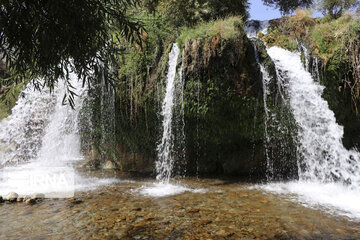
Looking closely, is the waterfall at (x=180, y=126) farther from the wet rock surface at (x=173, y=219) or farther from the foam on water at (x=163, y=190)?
the wet rock surface at (x=173, y=219)

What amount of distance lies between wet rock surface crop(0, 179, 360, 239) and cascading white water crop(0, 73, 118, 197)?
3.57ft

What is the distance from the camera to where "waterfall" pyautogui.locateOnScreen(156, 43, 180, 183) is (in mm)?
6035

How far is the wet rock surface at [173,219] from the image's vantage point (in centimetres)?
293

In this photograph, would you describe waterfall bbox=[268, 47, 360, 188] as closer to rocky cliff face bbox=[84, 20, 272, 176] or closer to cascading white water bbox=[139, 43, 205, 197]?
rocky cliff face bbox=[84, 20, 272, 176]

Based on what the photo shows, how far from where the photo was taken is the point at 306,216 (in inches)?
135

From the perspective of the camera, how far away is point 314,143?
571 centimetres

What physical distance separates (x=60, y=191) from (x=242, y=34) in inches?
223

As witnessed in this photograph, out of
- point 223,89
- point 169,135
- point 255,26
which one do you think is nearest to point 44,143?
point 169,135

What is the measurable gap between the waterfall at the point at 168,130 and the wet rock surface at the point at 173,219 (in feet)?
6.46

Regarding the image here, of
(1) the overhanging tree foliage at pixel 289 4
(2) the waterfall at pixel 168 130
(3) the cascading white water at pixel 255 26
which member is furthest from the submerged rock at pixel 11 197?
(1) the overhanging tree foliage at pixel 289 4

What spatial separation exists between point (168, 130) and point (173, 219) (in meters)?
3.08

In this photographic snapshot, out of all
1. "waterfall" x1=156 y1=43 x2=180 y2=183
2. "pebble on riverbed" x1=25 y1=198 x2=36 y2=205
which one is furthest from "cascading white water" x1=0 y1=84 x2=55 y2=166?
"waterfall" x1=156 y1=43 x2=180 y2=183

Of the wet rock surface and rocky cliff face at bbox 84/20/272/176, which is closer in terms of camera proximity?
the wet rock surface

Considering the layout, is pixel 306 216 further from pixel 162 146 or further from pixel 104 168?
pixel 104 168
